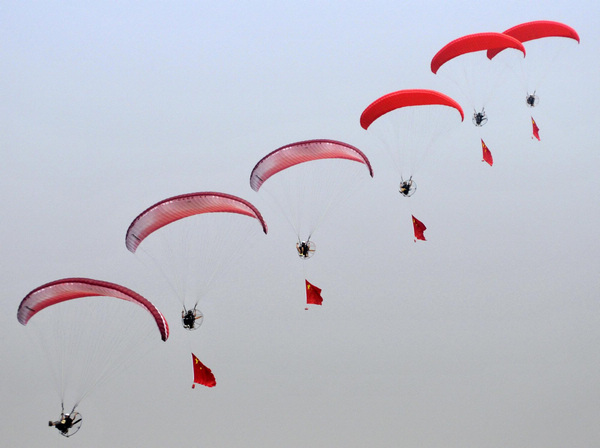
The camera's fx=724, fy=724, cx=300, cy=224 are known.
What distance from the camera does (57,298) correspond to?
13859 mm

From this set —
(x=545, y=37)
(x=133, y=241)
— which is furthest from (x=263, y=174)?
(x=545, y=37)

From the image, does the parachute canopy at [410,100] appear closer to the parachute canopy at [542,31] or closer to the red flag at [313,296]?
the parachute canopy at [542,31]

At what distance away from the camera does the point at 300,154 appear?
16141mm

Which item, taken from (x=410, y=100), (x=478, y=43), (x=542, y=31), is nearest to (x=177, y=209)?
(x=410, y=100)

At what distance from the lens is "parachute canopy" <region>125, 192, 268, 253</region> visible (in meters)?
14.6

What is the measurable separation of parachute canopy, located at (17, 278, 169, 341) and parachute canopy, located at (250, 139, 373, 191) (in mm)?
4089

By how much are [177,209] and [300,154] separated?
10.3ft

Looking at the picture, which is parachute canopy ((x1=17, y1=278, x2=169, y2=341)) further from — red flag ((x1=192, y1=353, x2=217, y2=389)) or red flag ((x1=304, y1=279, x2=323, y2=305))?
red flag ((x1=304, y1=279, x2=323, y2=305))

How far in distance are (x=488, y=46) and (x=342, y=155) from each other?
4.37 m

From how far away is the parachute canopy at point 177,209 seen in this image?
14.6 metres

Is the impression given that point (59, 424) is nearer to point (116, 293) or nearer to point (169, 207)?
point (116, 293)

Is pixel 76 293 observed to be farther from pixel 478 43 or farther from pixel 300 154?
pixel 478 43

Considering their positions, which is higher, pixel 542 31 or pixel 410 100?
pixel 542 31

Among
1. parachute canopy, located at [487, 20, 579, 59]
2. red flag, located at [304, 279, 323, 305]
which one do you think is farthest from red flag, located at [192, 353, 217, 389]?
parachute canopy, located at [487, 20, 579, 59]
